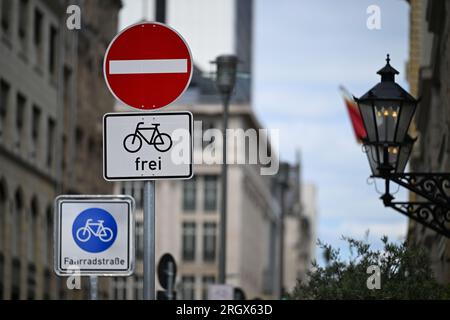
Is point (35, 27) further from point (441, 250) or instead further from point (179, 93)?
point (179, 93)

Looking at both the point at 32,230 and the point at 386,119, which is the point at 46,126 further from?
the point at 386,119

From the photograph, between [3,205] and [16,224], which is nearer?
[3,205]

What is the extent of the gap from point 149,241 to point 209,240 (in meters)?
115

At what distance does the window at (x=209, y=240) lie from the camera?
12244 centimetres

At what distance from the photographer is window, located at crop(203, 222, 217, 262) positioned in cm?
12244

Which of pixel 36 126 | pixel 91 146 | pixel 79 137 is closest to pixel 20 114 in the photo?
pixel 36 126

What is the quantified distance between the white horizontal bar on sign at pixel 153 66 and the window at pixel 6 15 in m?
41.2

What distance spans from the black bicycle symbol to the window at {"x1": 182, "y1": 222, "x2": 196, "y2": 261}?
11498cm

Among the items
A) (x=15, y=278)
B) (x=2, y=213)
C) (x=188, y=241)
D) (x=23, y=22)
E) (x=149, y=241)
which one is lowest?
(x=188, y=241)

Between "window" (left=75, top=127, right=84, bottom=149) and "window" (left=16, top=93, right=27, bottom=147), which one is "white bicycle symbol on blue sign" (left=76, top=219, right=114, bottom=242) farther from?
"window" (left=75, top=127, right=84, bottom=149)

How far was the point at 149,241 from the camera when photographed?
8.43 metres

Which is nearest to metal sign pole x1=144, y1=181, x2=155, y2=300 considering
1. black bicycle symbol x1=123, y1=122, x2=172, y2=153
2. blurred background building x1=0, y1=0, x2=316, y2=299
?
black bicycle symbol x1=123, y1=122, x2=172, y2=153

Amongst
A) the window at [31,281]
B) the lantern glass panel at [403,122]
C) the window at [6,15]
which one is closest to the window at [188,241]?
the window at [31,281]

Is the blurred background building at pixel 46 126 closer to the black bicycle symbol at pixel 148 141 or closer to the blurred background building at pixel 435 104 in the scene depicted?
the blurred background building at pixel 435 104
